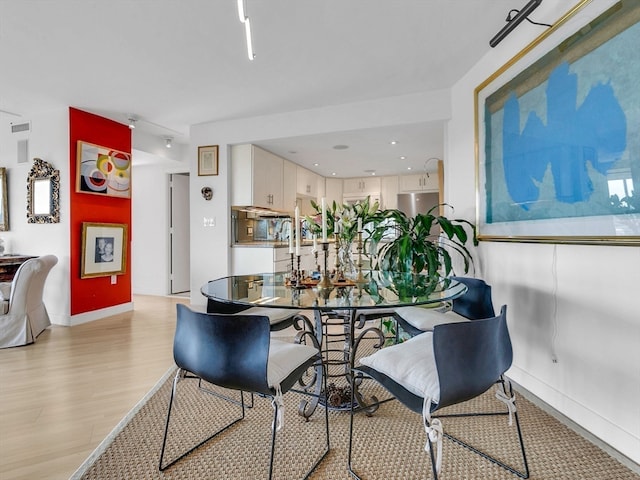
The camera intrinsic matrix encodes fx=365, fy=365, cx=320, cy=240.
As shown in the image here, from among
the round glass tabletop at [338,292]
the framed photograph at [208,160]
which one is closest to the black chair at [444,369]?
the round glass tabletop at [338,292]

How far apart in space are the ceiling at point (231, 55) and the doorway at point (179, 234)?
189 centimetres

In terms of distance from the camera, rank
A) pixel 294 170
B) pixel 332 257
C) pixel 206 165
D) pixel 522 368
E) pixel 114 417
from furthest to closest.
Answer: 1. pixel 332 257
2. pixel 294 170
3. pixel 206 165
4. pixel 522 368
5. pixel 114 417

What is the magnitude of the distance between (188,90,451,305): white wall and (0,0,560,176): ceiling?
0.41 ft

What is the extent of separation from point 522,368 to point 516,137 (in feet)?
5.07

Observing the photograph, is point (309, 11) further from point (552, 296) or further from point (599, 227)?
point (552, 296)

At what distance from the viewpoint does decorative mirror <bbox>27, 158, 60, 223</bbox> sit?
162 inches

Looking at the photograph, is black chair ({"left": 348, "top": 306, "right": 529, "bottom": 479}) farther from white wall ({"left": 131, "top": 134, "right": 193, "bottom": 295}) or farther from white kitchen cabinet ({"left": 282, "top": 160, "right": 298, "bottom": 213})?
white wall ({"left": 131, "top": 134, "right": 193, "bottom": 295})

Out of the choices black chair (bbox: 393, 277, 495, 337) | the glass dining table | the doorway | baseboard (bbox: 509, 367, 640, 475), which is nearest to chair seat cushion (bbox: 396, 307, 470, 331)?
black chair (bbox: 393, 277, 495, 337)

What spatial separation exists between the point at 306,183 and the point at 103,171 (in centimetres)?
300

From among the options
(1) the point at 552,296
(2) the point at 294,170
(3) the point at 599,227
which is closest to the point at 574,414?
(1) the point at 552,296

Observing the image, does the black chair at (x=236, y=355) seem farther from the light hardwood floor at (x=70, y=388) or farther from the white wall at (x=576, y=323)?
the white wall at (x=576, y=323)

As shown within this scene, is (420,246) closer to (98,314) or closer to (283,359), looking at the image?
(283,359)

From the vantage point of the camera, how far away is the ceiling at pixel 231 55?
7.53ft

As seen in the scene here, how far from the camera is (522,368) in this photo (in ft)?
8.05
